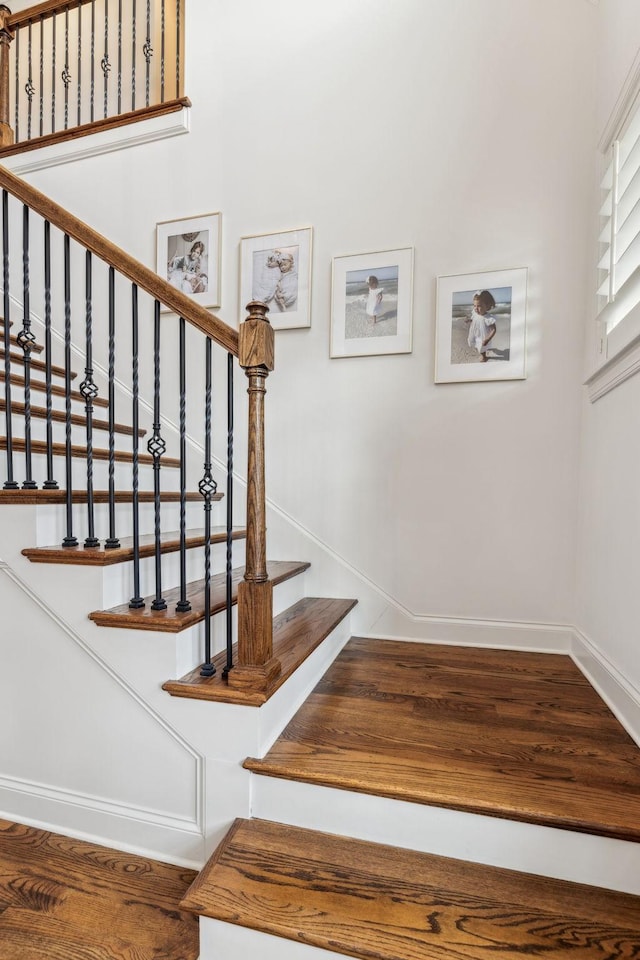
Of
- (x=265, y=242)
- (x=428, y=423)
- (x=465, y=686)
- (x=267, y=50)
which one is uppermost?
(x=267, y=50)

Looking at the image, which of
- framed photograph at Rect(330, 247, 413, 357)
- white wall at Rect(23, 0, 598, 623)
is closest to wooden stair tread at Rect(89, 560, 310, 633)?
white wall at Rect(23, 0, 598, 623)

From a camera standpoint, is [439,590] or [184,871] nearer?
[184,871]

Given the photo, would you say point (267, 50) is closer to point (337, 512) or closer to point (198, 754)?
point (337, 512)

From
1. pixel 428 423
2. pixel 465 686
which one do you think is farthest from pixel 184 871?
pixel 428 423

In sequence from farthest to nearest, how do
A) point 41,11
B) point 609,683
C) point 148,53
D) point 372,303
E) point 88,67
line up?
point 88,67 → point 41,11 → point 148,53 → point 372,303 → point 609,683

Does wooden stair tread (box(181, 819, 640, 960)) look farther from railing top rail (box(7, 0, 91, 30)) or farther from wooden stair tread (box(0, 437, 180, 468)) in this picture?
railing top rail (box(7, 0, 91, 30))

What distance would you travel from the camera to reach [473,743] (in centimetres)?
145

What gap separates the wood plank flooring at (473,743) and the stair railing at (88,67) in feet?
10.5

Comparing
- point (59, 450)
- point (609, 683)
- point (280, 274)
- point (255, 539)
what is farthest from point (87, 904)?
point (280, 274)

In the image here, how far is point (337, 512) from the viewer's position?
99.7 inches

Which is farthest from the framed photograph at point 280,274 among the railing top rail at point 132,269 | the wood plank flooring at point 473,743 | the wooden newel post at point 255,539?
the wood plank flooring at point 473,743

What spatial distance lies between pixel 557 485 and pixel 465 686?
3.27 feet

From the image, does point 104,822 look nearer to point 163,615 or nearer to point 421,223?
point 163,615

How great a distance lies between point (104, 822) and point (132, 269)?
1699 mm
